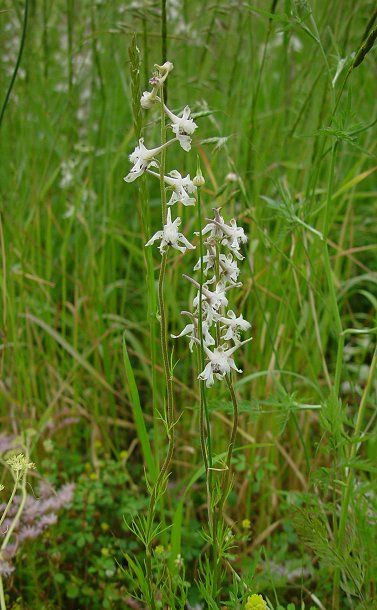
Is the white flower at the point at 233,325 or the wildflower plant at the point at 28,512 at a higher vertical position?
the white flower at the point at 233,325

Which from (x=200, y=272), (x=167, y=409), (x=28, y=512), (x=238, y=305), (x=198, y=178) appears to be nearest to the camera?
(x=198, y=178)

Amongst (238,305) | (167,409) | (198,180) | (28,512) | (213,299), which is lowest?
(28,512)

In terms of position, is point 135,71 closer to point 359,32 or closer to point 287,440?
point 287,440

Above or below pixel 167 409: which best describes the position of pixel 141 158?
above

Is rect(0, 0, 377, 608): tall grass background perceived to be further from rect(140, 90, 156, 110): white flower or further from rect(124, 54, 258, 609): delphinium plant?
rect(140, 90, 156, 110): white flower

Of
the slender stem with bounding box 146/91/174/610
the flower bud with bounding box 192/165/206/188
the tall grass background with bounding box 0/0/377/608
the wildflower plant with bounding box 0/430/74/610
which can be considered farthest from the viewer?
the tall grass background with bounding box 0/0/377/608

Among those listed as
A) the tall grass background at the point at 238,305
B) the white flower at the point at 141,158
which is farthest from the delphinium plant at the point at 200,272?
the tall grass background at the point at 238,305

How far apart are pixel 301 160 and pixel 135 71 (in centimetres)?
157

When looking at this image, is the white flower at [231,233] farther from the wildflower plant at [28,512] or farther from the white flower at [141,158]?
the wildflower plant at [28,512]

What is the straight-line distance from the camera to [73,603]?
1.88 m

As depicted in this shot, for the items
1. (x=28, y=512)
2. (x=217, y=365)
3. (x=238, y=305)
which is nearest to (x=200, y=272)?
(x=217, y=365)

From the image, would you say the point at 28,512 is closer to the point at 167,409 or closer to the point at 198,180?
the point at 167,409

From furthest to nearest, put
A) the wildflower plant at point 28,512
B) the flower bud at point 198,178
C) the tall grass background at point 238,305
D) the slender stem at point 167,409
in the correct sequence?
1. the tall grass background at point 238,305
2. the wildflower plant at point 28,512
3. the slender stem at point 167,409
4. the flower bud at point 198,178

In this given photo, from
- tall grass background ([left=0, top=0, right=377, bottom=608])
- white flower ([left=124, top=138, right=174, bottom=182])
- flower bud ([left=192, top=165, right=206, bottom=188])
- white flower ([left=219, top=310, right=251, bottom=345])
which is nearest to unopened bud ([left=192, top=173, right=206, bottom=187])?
flower bud ([left=192, top=165, right=206, bottom=188])
